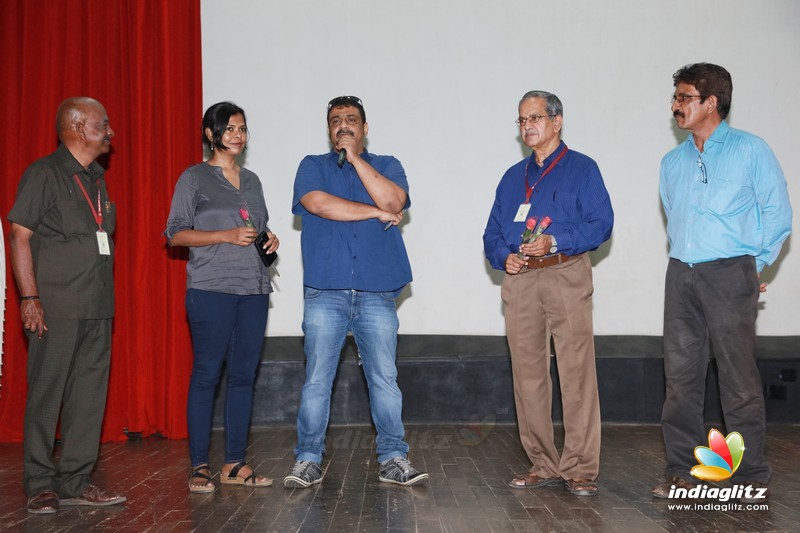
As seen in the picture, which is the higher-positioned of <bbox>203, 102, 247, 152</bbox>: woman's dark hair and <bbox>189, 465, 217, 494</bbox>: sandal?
<bbox>203, 102, 247, 152</bbox>: woman's dark hair

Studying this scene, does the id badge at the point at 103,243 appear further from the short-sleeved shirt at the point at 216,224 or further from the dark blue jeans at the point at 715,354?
the dark blue jeans at the point at 715,354

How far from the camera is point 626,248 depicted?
17.7ft

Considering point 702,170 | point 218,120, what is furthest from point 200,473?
point 702,170

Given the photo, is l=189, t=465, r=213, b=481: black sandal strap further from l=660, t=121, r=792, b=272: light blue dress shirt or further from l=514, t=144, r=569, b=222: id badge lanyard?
l=660, t=121, r=792, b=272: light blue dress shirt

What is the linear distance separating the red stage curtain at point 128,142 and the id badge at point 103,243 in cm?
149

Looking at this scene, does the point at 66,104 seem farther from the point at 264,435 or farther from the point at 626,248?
the point at 626,248

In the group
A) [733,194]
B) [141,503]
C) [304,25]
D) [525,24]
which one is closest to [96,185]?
[141,503]

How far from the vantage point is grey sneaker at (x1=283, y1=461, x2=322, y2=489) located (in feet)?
11.0

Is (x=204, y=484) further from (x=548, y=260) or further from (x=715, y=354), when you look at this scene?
(x=715, y=354)

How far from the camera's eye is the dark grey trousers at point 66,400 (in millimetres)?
3082

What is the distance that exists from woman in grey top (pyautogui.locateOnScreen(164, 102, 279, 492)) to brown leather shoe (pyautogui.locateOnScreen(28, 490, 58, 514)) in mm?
558

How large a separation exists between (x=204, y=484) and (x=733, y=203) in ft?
8.46

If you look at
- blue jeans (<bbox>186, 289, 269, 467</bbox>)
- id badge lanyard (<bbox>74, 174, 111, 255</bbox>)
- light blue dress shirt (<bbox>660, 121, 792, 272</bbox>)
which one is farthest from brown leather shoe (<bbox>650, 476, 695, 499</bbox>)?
id badge lanyard (<bbox>74, 174, 111, 255</bbox>)

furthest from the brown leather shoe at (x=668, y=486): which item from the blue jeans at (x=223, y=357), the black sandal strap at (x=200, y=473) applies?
the black sandal strap at (x=200, y=473)
